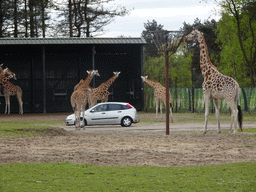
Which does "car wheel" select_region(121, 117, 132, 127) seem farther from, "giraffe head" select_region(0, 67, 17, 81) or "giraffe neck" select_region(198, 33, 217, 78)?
"giraffe head" select_region(0, 67, 17, 81)

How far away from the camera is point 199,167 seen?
8.52 metres

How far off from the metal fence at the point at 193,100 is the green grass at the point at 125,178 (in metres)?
23.8

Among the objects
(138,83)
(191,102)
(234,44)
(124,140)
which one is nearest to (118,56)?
(138,83)

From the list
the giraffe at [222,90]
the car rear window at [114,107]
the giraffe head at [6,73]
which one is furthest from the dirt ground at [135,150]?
the giraffe head at [6,73]

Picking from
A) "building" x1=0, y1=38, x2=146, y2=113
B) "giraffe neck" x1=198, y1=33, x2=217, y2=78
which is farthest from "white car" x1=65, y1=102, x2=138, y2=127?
"building" x1=0, y1=38, x2=146, y2=113

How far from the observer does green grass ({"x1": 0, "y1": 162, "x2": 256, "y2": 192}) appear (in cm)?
672

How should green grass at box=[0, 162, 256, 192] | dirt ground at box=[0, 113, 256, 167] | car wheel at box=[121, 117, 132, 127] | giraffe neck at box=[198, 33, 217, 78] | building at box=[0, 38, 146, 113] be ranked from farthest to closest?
building at box=[0, 38, 146, 113], car wheel at box=[121, 117, 132, 127], giraffe neck at box=[198, 33, 217, 78], dirt ground at box=[0, 113, 256, 167], green grass at box=[0, 162, 256, 192]

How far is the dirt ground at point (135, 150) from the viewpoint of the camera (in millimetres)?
9552

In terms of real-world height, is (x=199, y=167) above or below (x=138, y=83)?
below

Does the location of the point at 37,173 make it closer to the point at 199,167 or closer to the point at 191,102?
Result: the point at 199,167

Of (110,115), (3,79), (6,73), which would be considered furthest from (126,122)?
(3,79)

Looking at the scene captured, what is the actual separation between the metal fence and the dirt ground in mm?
17383

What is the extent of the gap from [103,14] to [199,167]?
33483 millimetres

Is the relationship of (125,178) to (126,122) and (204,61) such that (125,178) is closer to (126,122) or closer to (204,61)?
(204,61)
